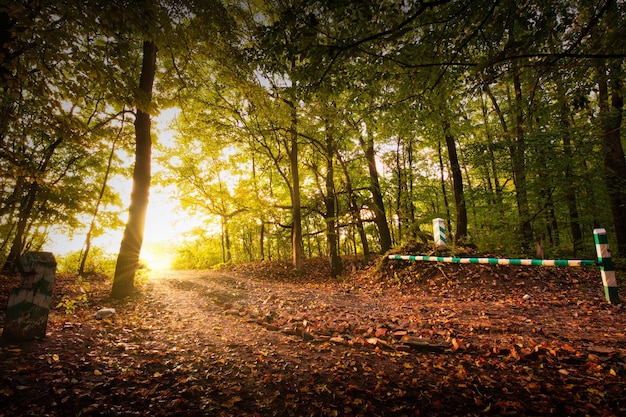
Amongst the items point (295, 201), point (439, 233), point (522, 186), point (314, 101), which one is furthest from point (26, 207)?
point (522, 186)

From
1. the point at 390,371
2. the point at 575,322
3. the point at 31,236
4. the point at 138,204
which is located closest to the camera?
the point at 390,371

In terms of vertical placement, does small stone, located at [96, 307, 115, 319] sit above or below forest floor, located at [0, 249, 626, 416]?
above

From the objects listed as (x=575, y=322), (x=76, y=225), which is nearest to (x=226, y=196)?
(x=76, y=225)

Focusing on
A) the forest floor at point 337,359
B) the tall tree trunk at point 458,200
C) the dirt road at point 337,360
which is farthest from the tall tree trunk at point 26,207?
Answer: the tall tree trunk at point 458,200

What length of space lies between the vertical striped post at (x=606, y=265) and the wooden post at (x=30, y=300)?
8.48m

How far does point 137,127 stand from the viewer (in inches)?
283

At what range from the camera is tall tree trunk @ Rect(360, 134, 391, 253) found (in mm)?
13219

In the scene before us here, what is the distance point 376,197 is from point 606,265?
9.43 meters

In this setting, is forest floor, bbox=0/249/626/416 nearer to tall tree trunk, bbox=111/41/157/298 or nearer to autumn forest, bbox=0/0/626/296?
tall tree trunk, bbox=111/41/157/298

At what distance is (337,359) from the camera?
3250mm

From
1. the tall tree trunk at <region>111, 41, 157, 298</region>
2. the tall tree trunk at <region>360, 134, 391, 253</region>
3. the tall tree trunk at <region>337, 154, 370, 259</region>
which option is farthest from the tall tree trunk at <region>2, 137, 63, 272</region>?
the tall tree trunk at <region>360, 134, 391, 253</region>

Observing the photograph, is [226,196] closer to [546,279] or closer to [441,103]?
[441,103]

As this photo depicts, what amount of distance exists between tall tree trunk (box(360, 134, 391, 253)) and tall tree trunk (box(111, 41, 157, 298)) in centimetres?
913

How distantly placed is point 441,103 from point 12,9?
5525 millimetres
